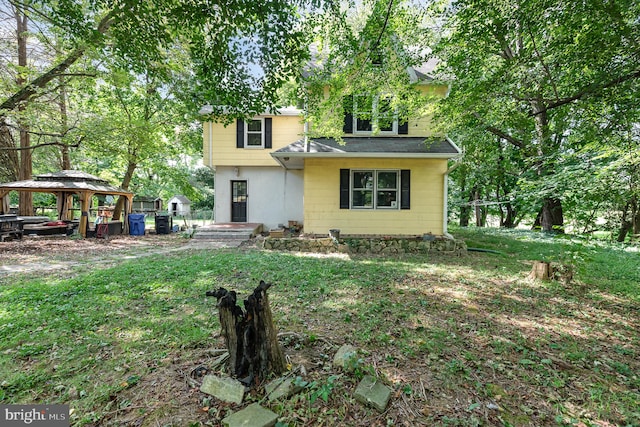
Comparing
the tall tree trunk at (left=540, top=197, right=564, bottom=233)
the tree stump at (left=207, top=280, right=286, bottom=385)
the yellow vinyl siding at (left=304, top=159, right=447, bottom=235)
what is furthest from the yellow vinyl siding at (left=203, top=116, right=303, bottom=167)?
the tall tree trunk at (left=540, top=197, right=564, bottom=233)

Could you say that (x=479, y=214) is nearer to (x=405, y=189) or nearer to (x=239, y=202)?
(x=405, y=189)

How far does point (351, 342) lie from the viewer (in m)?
2.81

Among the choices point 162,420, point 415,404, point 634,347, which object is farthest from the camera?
point 634,347

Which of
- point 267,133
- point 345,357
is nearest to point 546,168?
point 267,133

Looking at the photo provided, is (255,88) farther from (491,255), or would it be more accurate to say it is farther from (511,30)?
(491,255)

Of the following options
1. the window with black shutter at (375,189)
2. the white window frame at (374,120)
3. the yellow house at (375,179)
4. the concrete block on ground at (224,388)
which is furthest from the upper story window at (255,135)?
the concrete block on ground at (224,388)

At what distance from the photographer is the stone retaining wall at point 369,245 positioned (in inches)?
319

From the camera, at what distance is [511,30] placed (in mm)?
4184

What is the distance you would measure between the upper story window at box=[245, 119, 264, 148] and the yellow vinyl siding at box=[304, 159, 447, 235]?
4.04 m

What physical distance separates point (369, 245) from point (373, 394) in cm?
636

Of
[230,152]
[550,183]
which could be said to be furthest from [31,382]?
[550,183]

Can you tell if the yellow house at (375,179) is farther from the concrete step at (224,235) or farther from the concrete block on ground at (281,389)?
the concrete block on ground at (281,389)

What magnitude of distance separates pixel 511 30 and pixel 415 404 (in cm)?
523

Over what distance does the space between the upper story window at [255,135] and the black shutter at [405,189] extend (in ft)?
20.3
